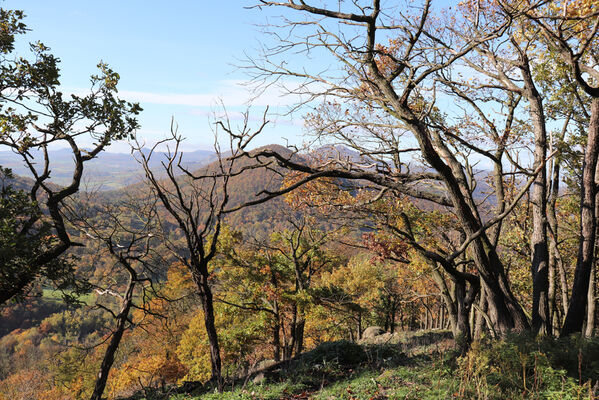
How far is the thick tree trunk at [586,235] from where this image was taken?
23.9ft

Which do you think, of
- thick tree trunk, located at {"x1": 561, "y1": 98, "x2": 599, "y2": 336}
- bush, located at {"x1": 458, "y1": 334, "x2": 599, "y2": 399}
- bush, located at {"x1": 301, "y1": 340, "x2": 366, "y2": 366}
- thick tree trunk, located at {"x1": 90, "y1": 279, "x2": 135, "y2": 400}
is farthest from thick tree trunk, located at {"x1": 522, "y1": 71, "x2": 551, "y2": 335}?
thick tree trunk, located at {"x1": 90, "y1": 279, "x2": 135, "y2": 400}

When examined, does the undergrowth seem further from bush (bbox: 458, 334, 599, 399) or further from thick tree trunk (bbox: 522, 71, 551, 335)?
thick tree trunk (bbox: 522, 71, 551, 335)

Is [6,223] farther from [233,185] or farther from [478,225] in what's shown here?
[233,185]

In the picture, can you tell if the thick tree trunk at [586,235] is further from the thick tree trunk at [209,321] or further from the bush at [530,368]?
the thick tree trunk at [209,321]

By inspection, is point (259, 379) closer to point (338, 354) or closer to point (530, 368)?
point (338, 354)

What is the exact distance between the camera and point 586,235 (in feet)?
24.5

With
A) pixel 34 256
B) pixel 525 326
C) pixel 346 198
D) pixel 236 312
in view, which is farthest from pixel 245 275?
pixel 525 326

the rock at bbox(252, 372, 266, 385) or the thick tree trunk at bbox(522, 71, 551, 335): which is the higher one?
the thick tree trunk at bbox(522, 71, 551, 335)

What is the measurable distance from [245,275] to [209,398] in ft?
43.1

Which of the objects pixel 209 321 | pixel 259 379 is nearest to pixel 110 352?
pixel 209 321

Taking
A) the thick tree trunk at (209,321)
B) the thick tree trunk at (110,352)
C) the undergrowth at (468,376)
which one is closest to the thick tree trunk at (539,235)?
the undergrowth at (468,376)

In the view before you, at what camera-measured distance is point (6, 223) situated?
20.8ft

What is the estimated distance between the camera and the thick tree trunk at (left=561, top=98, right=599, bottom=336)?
7.29 metres

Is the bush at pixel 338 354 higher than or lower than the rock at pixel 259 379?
higher
